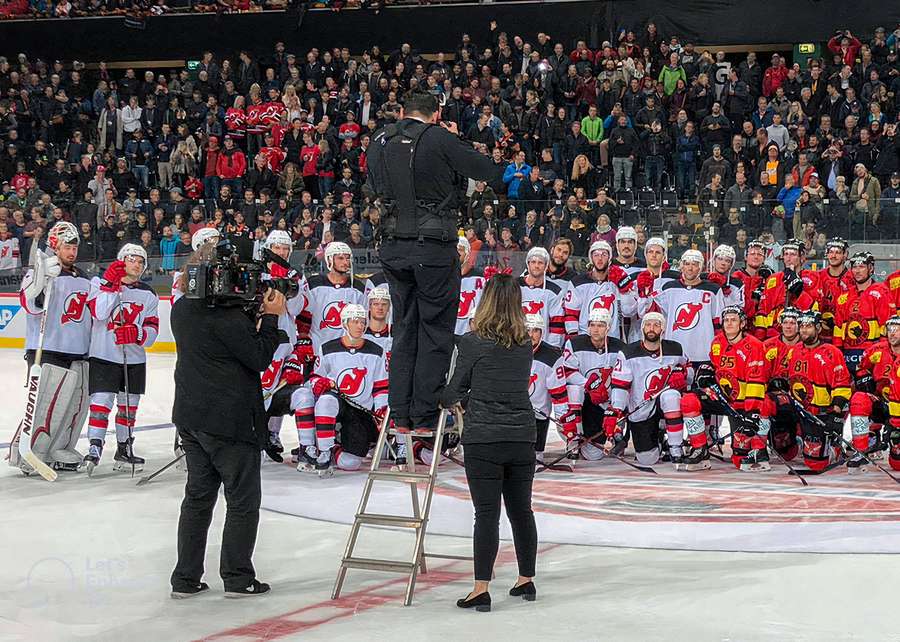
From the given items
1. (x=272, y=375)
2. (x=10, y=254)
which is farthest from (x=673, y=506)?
(x=10, y=254)

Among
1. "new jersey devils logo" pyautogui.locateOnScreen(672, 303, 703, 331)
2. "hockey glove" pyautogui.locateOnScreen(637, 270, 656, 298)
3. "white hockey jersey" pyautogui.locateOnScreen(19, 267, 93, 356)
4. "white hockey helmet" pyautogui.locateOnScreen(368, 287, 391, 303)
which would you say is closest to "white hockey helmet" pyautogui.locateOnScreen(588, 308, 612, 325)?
"hockey glove" pyautogui.locateOnScreen(637, 270, 656, 298)

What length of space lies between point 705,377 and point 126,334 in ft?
13.4

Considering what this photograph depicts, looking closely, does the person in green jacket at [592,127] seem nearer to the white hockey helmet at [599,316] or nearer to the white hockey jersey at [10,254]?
the white hockey jersey at [10,254]

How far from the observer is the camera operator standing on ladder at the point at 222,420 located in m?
5.31

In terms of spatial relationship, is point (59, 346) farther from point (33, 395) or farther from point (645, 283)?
point (645, 283)

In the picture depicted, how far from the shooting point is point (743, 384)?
8.66m

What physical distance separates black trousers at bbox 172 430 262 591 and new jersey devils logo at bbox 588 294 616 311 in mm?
4355

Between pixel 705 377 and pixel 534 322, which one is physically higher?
pixel 534 322

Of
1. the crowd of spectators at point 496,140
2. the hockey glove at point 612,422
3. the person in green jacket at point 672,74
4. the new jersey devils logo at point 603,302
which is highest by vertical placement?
the person in green jacket at point 672,74

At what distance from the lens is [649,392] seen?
349 inches

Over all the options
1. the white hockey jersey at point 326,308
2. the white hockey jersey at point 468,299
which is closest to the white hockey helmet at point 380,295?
the white hockey jersey at point 326,308

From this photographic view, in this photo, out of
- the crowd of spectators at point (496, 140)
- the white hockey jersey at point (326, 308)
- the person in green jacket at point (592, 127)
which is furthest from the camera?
the person in green jacket at point (592, 127)

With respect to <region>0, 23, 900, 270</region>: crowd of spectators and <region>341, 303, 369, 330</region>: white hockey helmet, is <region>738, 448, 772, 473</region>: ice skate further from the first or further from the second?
<region>0, 23, 900, 270</region>: crowd of spectators

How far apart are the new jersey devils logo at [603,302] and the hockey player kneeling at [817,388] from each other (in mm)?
1399
